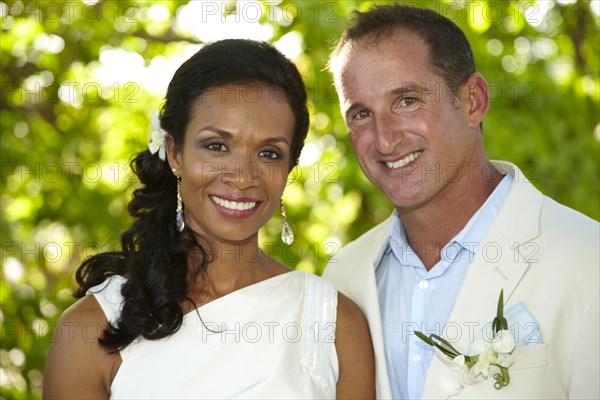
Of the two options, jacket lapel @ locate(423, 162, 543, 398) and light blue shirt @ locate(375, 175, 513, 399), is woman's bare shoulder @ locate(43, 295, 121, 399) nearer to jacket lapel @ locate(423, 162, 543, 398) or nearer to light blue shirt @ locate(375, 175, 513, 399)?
light blue shirt @ locate(375, 175, 513, 399)

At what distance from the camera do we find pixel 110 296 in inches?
132

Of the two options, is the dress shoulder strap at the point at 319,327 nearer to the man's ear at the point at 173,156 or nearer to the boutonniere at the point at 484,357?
the boutonniere at the point at 484,357

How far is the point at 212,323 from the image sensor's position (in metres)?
3.41

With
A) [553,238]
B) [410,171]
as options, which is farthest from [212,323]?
[553,238]

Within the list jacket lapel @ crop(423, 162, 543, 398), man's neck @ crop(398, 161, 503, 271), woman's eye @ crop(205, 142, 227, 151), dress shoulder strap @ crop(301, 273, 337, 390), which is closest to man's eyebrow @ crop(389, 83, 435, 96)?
man's neck @ crop(398, 161, 503, 271)

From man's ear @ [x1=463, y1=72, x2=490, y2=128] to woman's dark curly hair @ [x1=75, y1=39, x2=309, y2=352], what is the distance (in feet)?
2.23

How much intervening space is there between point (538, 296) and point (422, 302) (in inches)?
19.0

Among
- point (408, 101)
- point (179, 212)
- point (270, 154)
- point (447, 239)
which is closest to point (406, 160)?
point (408, 101)

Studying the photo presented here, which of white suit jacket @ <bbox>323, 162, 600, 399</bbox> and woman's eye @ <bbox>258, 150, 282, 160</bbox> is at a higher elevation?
woman's eye @ <bbox>258, 150, 282, 160</bbox>

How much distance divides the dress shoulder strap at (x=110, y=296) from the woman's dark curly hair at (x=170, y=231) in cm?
2

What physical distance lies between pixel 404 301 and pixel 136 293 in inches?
41.7

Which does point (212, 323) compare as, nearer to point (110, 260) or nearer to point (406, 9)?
point (110, 260)

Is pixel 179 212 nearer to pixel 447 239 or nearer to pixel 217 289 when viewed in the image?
pixel 217 289

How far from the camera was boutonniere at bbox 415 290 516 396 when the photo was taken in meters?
3.00
